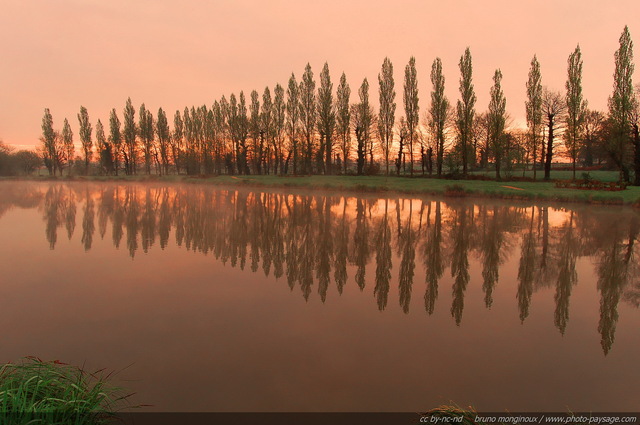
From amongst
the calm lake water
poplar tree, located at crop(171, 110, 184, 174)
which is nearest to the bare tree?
the calm lake water

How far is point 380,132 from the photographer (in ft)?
173

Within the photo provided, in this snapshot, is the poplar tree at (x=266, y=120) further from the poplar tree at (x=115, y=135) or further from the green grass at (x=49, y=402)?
the green grass at (x=49, y=402)

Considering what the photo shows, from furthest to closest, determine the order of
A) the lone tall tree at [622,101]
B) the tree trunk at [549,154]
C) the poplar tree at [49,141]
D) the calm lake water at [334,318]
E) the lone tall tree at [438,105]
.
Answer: the poplar tree at [49,141] → the lone tall tree at [438,105] → the tree trunk at [549,154] → the lone tall tree at [622,101] → the calm lake water at [334,318]

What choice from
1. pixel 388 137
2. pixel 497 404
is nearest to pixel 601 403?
pixel 497 404

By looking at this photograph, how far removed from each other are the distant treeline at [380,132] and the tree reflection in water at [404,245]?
23063 millimetres

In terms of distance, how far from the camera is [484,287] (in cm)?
798

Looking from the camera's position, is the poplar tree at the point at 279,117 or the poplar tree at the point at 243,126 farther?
the poplar tree at the point at 243,126

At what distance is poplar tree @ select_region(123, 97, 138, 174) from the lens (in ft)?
255

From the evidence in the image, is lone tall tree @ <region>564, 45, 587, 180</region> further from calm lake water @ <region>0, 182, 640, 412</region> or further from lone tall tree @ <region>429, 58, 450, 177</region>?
calm lake water @ <region>0, 182, 640, 412</region>

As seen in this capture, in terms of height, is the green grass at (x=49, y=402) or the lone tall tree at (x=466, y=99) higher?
the lone tall tree at (x=466, y=99)

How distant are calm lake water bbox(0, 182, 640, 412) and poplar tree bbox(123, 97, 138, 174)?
73143mm

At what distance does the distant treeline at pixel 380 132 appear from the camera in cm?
3850

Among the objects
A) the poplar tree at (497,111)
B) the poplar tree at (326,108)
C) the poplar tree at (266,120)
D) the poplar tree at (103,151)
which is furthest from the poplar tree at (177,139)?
the poplar tree at (497,111)

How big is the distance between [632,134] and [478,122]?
23.8m
